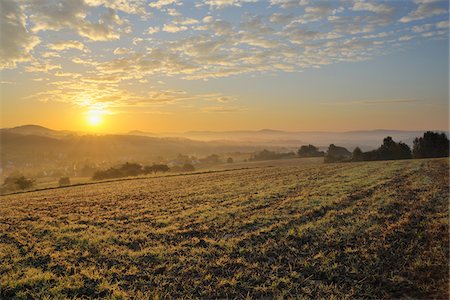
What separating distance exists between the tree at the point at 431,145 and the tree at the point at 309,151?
129 ft

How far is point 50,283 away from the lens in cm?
855

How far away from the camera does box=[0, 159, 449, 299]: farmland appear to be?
7953 millimetres

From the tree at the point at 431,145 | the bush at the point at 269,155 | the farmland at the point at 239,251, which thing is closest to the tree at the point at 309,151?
the bush at the point at 269,155

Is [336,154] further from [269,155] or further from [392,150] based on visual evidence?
[269,155]

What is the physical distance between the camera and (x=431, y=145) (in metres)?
76.8

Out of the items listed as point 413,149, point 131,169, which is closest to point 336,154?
point 413,149

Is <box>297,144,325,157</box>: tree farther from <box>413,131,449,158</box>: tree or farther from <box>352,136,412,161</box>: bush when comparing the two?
<box>413,131,449,158</box>: tree

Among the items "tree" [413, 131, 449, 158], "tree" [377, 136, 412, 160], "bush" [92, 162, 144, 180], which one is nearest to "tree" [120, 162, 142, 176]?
"bush" [92, 162, 144, 180]

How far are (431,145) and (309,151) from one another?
45.6 m

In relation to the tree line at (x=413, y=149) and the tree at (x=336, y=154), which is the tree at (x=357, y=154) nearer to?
the tree line at (x=413, y=149)

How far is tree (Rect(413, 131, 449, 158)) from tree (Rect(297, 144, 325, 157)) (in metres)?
39.5

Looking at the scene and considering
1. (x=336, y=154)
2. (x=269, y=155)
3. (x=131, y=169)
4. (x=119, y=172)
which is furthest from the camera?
(x=269, y=155)

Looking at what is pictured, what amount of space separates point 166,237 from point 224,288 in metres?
5.13

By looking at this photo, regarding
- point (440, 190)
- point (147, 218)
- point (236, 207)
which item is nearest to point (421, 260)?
point (236, 207)
